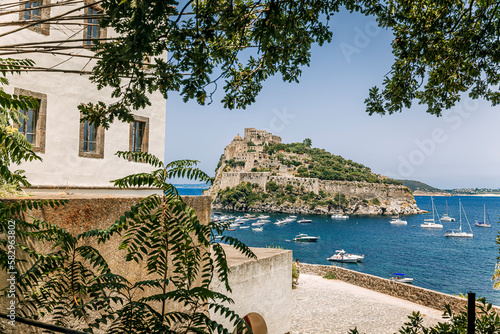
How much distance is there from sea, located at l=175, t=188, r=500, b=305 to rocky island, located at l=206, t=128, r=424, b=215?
26.8ft

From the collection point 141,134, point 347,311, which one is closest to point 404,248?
point 347,311

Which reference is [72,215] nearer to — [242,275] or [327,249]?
[242,275]

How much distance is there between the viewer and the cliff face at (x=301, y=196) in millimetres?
111438

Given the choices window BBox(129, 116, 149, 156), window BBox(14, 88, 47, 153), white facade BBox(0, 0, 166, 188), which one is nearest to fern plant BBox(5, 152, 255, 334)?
white facade BBox(0, 0, 166, 188)

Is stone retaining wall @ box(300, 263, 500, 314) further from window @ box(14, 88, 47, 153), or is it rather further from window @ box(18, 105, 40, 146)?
window @ box(18, 105, 40, 146)

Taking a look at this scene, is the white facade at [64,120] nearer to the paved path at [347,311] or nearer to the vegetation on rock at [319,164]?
the paved path at [347,311]

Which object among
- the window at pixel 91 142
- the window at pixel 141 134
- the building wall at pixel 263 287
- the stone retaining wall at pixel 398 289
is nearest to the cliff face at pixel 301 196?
the stone retaining wall at pixel 398 289

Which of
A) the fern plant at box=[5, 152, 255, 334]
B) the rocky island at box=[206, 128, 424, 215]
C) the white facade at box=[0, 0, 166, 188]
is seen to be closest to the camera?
the fern plant at box=[5, 152, 255, 334]

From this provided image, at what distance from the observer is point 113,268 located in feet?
13.6

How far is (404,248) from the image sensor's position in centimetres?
6625

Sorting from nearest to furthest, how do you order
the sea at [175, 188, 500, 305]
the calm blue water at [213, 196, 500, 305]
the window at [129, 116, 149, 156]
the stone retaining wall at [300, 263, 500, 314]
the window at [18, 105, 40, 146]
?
the window at [18, 105, 40, 146] → the window at [129, 116, 149, 156] → the stone retaining wall at [300, 263, 500, 314] → the sea at [175, 188, 500, 305] → the calm blue water at [213, 196, 500, 305]

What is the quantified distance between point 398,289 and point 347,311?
17.2ft

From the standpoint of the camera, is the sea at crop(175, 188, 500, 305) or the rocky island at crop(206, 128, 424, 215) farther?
the rocky island at crop(206, 128, 424, 215)

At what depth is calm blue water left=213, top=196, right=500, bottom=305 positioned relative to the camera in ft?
149
